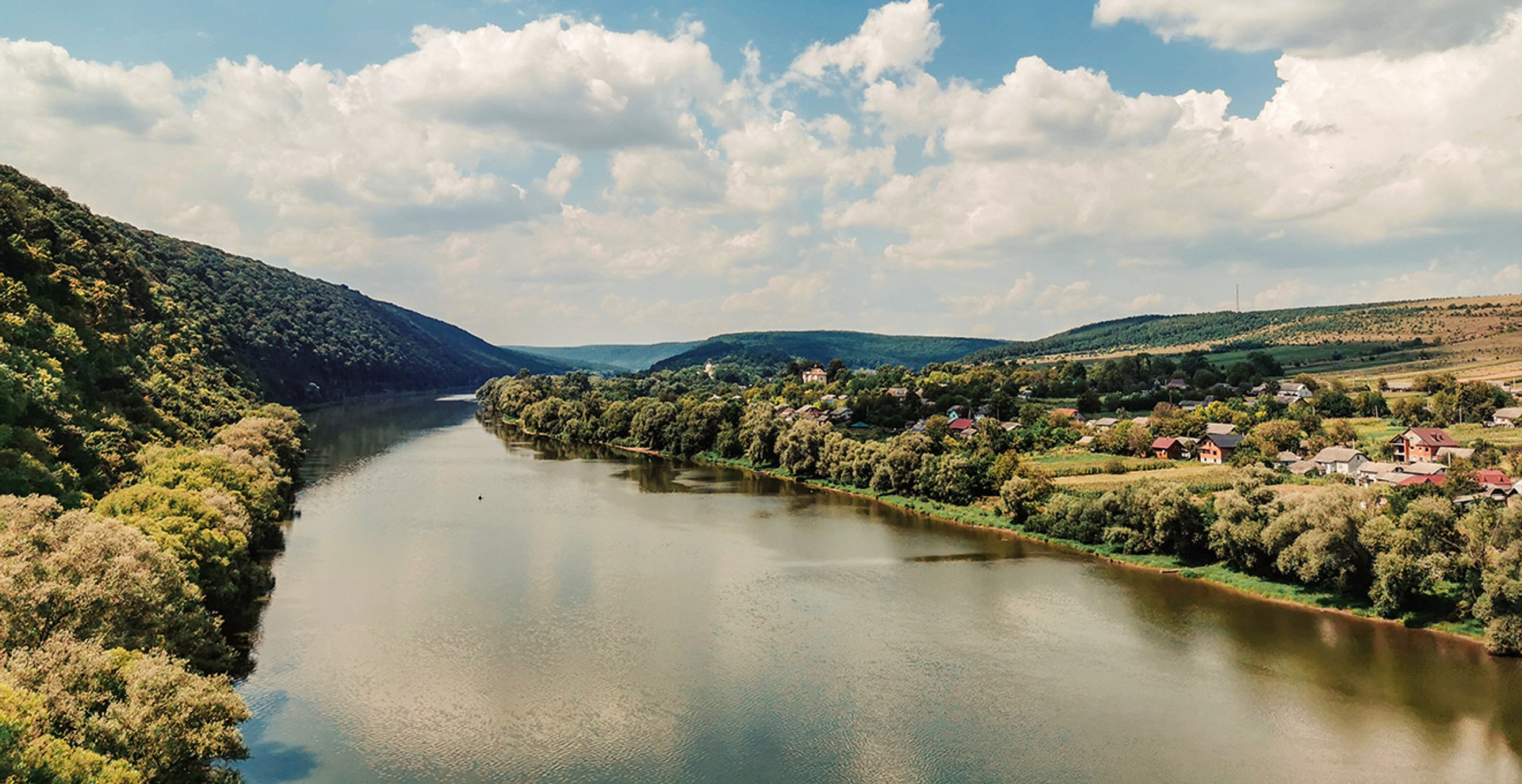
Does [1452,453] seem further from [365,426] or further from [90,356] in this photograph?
[365,426]

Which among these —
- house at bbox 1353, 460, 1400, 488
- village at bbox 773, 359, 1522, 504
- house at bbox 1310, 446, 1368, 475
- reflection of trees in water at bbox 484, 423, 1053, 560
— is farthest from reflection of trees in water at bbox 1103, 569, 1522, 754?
house at bbox 1310, 446, 1368, 475

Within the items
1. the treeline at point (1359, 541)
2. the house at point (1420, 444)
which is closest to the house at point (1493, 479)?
the treeline at point (1359, 541)

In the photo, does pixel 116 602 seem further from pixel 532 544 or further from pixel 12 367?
pixel 532 544

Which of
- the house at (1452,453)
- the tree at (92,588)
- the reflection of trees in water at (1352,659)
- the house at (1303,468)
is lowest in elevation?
the reflection of trees in water at (1352,659)

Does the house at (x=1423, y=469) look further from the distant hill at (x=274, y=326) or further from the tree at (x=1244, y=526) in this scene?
the distant hill at (x=274, y=326)

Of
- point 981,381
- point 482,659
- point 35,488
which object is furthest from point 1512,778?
point 981,381

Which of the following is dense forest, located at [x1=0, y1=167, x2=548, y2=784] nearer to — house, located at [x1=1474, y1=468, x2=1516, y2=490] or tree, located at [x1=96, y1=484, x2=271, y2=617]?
tree, located at [x1=96, y1=484, x2=271, y2=617]
